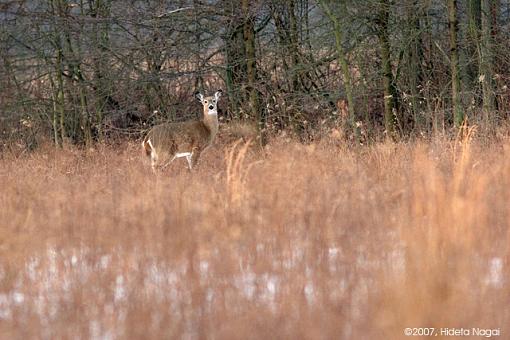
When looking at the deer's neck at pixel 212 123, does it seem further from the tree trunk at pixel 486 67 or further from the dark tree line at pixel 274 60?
the tree trunk at pixel 486 67

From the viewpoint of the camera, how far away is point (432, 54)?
49.0 ft

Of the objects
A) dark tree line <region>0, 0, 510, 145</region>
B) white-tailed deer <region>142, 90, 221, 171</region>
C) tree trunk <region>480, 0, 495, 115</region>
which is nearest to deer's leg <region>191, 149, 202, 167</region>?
white-tailed deer <region>142, 90, 221, 171</region>

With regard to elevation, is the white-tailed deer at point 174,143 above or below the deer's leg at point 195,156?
above

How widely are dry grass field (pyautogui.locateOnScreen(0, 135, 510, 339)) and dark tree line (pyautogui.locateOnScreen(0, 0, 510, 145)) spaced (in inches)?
176

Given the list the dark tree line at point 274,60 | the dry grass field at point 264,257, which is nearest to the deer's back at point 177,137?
the dark tree line at point 274,60

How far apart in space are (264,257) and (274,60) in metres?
10.5

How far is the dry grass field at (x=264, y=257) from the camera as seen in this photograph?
11.6 ft

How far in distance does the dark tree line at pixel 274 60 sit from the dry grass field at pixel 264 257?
14.7 feet

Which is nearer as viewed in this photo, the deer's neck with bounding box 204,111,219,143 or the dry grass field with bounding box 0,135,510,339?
the dry grass field with bounding box 0,135,510,339

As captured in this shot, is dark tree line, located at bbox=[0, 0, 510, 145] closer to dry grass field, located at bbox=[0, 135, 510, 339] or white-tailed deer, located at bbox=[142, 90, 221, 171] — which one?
white-tailed deer, located at bbox=[142, 90, 221, 171]

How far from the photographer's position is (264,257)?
15.0 ft

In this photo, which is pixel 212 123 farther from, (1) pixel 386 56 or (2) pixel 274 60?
(2) pixel 274 60

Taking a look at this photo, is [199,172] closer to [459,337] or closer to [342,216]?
[342,216]

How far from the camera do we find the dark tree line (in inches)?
461
